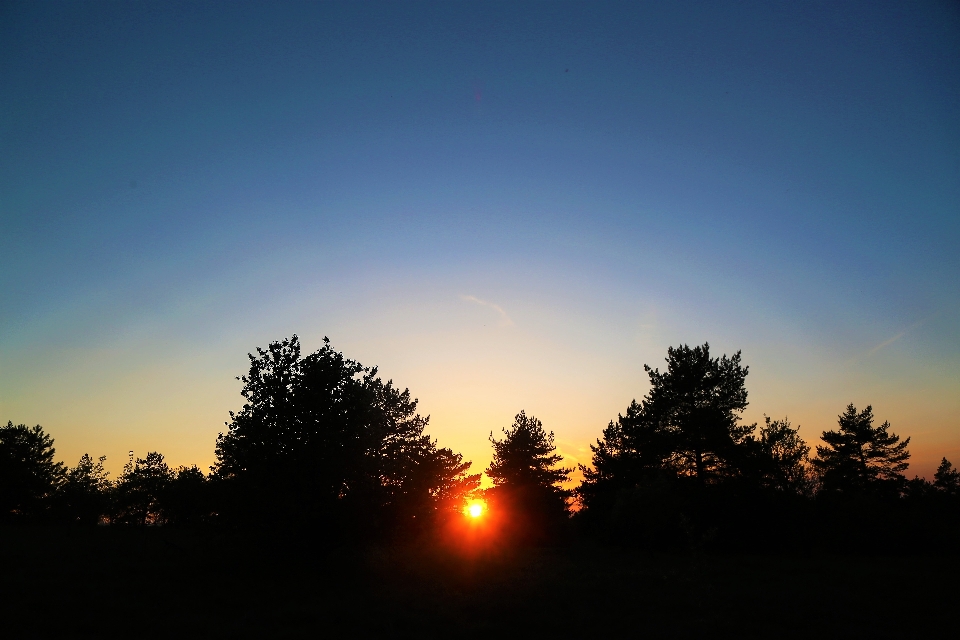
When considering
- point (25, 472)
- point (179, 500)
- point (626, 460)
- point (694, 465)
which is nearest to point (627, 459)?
point (626, 460)

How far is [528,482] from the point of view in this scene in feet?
167

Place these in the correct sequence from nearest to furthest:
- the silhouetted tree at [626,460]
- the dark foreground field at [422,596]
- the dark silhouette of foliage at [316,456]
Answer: the dark foreground field at [422,596]
the dark silhouette of foliage at [316,456]
the silhouetted tree at [626,460]

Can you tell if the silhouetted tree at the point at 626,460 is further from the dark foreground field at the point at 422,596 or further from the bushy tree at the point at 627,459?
the dark foreground field at the point at 422,596

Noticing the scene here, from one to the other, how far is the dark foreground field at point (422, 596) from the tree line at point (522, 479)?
2.37 metres

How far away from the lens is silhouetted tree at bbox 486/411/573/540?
47.9 m

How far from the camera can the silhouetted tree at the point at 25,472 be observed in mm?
57066

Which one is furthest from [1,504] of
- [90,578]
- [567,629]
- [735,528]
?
[735,528]

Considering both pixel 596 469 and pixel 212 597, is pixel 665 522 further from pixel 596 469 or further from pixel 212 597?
pixel 212 597

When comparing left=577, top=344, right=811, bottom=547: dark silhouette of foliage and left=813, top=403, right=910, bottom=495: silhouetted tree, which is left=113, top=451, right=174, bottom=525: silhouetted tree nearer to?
left=577, top=344, right=811, bottom=547: dark silhouette of foliage

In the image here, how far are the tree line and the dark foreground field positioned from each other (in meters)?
2.37

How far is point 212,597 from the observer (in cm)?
1948

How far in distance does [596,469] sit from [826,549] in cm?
1910

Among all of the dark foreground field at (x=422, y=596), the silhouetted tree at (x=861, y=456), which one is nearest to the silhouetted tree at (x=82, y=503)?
the dark foreground field at (x=422, y=596)

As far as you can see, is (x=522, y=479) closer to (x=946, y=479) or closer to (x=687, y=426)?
(x=687, y=426)
